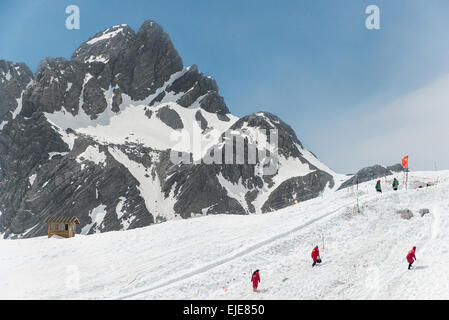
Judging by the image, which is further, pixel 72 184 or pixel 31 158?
pixel 31 158

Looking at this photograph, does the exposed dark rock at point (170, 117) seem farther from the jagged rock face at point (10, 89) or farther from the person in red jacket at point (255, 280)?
the person in red jacket at point (255, 280)

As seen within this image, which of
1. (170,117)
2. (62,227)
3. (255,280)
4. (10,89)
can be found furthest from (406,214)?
(10,89)

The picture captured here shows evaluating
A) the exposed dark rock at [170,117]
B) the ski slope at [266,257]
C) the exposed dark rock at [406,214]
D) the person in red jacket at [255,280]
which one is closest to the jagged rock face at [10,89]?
the exposed dark rock at [170,117]

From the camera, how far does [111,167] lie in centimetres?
13325

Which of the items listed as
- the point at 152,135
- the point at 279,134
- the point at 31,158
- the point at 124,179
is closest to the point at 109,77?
the point at 152,135

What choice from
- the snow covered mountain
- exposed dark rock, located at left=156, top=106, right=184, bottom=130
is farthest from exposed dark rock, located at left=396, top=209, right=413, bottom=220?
exposed dark rock, located at left=156, top=106, right=184, bottom=130

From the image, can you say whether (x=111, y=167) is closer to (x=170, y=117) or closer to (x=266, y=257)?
(x=170, y=117)

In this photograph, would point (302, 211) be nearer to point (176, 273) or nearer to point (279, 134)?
point (176, 273)

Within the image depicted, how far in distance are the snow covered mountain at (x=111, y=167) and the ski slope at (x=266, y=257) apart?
93.5 metres

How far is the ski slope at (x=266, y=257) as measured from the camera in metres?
18.1

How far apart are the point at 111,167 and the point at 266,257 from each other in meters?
120

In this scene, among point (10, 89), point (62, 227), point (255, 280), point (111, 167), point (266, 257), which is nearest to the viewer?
point (255, 280)

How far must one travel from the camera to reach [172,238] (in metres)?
29.6
